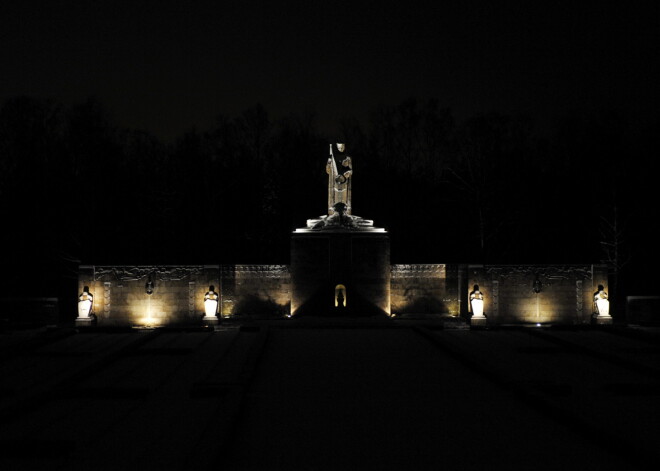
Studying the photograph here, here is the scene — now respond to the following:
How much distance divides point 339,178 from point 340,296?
4.12m

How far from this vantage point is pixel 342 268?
24.3 m

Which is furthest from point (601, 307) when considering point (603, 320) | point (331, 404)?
point (331, 404)

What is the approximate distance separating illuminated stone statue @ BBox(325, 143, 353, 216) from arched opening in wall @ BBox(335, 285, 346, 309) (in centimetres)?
266

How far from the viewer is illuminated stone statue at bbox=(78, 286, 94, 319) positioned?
76.9 feet

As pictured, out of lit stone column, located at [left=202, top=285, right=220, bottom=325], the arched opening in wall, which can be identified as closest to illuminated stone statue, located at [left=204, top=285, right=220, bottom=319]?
lit stone column, located at [left=202, top=285, right=220, bottom=325]

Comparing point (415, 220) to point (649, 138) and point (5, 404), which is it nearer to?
point (649, 138)

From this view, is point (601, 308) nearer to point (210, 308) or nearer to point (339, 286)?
point (339, 286)

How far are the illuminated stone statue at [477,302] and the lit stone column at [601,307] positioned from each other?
383cm

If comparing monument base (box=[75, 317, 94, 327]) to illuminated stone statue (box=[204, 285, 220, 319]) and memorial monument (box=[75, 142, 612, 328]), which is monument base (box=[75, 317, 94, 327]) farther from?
illuminated stone statue (box=[204, 285, 220, 319])

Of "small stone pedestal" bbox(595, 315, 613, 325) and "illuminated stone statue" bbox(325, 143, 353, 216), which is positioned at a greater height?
"illuminated stone statue" bbox(325, 143, 353, 216)

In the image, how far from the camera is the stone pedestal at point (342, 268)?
79.5ft

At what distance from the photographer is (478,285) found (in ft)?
78.4

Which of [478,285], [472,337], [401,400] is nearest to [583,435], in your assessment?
[401,400]

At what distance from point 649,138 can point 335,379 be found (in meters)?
27.0
